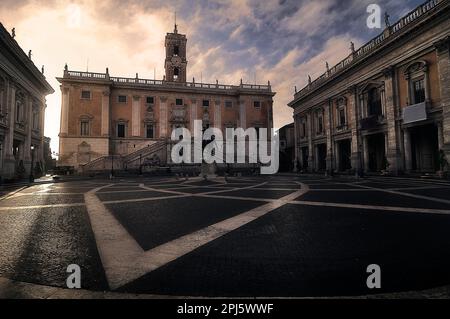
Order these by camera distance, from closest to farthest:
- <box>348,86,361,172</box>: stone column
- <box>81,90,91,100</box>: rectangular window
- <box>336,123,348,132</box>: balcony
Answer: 1. <box>348,86,361,172</box>: stone column
2. <box>336,123,348,132</box>: balcony
3. <box>81,90,91,100</box>: rectangular window

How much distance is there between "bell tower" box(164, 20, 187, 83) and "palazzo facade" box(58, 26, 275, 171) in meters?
7.50

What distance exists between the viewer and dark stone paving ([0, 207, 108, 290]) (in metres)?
3.03

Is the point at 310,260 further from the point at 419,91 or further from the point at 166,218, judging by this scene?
the point at 419,91

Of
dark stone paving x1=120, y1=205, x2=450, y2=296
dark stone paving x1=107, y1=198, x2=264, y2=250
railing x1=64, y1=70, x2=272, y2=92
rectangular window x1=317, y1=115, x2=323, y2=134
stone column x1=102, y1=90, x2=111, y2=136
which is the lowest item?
dark stone paving x1=120, y1=205, x2=450, y2=296

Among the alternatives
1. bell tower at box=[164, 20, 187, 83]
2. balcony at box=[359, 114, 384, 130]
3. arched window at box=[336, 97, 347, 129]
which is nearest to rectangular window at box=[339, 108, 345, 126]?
arched window at box=[336, 97, 347, 129]

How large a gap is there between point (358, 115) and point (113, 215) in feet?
89.6

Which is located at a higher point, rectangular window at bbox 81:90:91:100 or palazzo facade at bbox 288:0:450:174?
rectangular window at bbox 81:90:91:100

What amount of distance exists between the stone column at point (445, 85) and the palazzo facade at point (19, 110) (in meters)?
32.4

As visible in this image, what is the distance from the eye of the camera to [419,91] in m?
19.8

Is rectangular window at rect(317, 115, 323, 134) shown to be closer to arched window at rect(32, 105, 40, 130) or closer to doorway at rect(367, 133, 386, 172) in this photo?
doorway at rect(367, 133, 386, 172)

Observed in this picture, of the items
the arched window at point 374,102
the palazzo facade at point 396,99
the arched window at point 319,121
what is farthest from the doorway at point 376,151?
the arched window at point 319,121

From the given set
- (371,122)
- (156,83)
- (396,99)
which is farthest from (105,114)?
(396,99)
